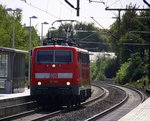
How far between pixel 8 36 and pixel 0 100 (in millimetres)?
28819

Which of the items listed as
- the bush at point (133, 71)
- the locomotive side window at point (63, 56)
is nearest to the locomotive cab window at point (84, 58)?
the locomotive side window at point (63, 56)

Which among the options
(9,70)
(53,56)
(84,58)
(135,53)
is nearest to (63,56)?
(53,56)

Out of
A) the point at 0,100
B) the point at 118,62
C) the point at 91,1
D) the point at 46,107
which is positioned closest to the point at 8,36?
the point at 91,1

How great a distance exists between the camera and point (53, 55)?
2656 cm

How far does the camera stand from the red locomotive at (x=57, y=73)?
25906 millimetres

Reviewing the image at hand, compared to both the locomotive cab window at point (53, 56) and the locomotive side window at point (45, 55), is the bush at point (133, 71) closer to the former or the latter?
the locomotive cab window at point (53, 56)

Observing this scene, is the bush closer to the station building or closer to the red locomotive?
the station building

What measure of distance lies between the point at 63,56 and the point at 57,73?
3.21ft

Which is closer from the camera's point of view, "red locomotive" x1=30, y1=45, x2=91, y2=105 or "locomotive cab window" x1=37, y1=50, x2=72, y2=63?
"red locomotive" x1=30, y1=45, x2=91, y2=105

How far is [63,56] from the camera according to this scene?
87.0ft

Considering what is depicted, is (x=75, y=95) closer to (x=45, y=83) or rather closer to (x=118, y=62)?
(x=45, y=83)

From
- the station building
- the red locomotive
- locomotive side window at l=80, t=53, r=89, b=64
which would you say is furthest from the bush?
the red locomotive

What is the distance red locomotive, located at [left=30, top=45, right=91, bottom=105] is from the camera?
2591 centimetres

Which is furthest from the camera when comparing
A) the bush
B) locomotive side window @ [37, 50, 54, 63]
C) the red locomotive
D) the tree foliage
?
the tree foliage
